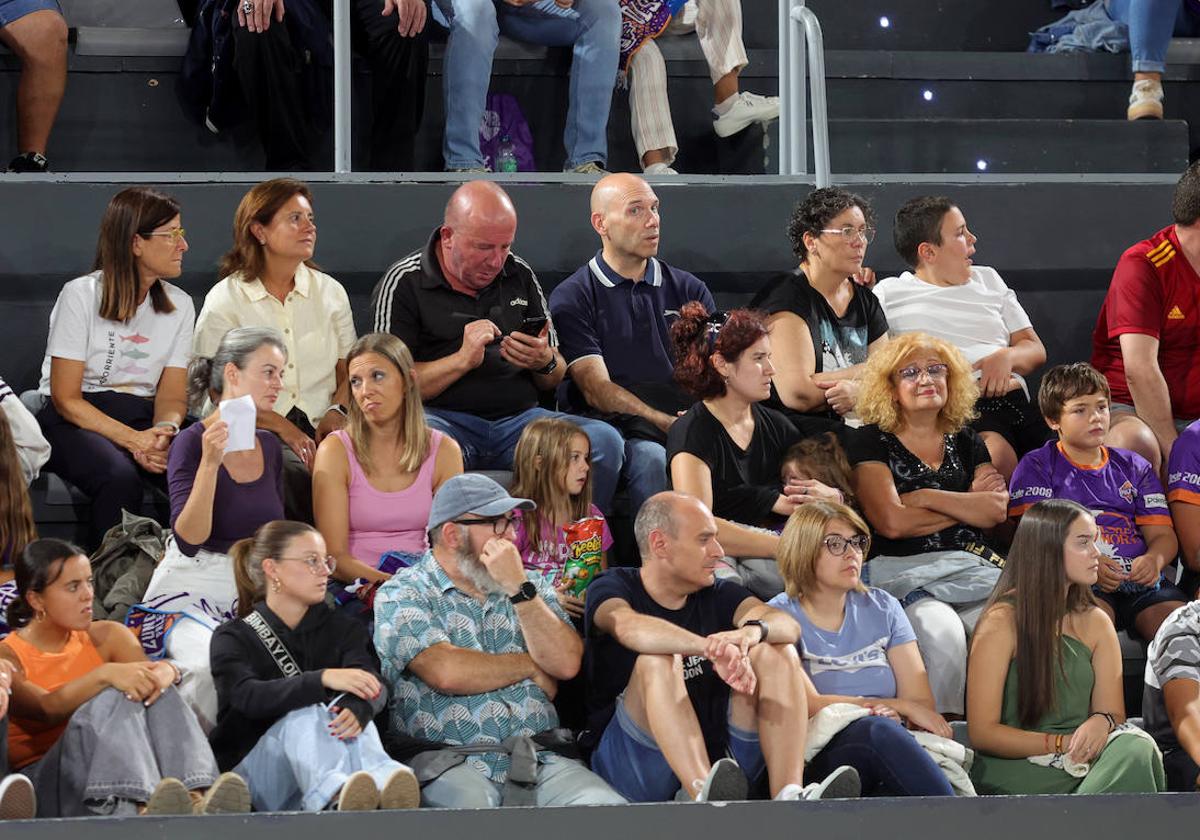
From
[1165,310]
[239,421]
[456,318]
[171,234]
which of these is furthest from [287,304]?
[1165,310]

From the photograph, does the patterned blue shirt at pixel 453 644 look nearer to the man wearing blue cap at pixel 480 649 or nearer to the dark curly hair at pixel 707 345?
the man wearing blue cap at pixel 480 649

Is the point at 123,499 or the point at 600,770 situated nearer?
the point at 600,770

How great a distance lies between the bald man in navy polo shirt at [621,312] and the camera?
17.6 feet

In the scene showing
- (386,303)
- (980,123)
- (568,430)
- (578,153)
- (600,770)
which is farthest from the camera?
(980,123)

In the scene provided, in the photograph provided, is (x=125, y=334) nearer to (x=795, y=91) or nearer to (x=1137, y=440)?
(x=795, y=91)

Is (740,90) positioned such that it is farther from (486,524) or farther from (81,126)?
(486,524)

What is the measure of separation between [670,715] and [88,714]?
1228 millimetres

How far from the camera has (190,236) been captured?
19.0 ft

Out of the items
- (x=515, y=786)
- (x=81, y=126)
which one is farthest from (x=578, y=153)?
(x=515, y=786)

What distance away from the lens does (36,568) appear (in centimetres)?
401

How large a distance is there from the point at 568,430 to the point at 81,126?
2.81 metres

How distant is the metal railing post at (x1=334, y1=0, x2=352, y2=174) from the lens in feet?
19.4

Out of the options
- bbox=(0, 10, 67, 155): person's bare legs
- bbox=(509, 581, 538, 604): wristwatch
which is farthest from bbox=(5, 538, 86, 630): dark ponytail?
bbox=(0, 10, 67, 155): person's bare legs

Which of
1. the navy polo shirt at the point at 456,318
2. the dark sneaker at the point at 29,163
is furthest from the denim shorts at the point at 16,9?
the navy polo shirt at the point at 456,318
